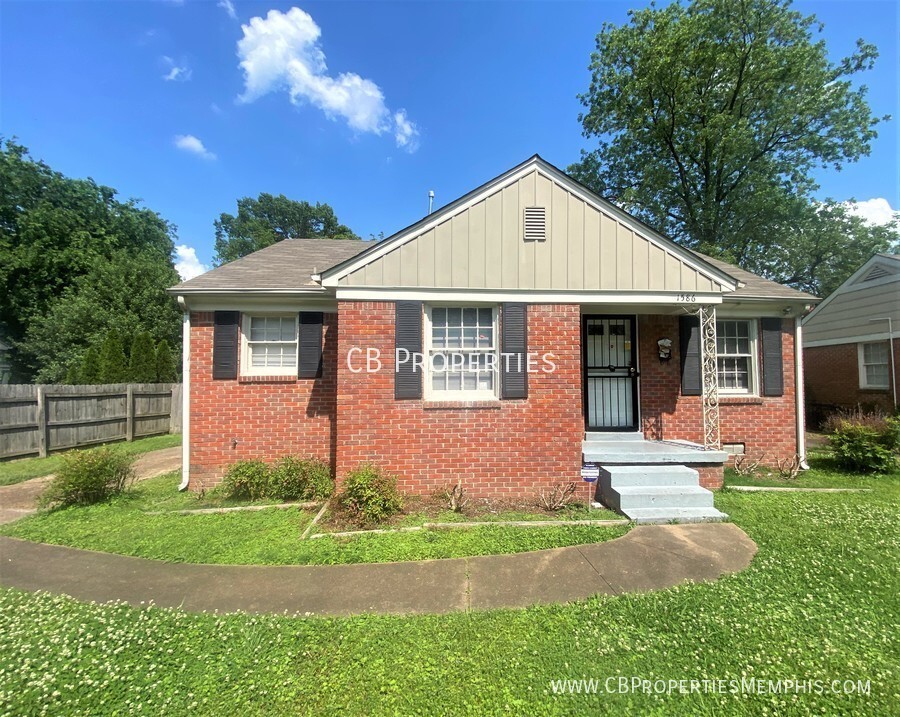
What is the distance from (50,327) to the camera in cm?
1986

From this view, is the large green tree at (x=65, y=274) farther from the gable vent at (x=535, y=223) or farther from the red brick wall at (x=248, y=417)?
the gable vent at (x=535, y=223)

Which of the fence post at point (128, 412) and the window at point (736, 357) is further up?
the window at point (736, 357)

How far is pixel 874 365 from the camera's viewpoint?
1166cm

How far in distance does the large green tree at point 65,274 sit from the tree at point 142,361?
20.2ft

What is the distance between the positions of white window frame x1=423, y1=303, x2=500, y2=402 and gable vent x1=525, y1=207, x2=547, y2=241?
123 cm

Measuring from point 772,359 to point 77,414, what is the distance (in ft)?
54.8

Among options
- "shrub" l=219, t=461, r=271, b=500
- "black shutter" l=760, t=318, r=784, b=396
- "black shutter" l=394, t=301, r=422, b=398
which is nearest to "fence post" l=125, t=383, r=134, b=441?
"shrub" l=219, t=461, r=271, b=500

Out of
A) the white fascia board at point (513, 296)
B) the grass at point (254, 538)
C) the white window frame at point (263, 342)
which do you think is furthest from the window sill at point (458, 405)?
the white window frame at point (263, 342)

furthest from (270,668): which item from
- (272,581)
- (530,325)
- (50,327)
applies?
(50,327)

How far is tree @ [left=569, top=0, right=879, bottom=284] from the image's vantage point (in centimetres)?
1630

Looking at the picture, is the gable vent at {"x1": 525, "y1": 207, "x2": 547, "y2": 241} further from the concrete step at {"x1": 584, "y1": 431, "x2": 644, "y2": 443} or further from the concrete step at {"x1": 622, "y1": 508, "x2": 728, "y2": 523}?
the concrete step at {"x1": 622, "y1": 508, "x2": 728, "y2": 523}

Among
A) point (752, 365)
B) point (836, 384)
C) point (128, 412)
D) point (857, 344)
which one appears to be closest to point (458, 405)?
point (752, 365)

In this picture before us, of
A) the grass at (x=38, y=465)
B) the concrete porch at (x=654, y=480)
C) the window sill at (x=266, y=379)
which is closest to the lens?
the concrete porch at (x=654, y=480)

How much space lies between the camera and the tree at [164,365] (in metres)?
14.2
